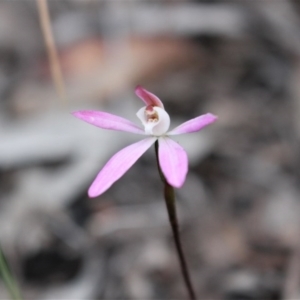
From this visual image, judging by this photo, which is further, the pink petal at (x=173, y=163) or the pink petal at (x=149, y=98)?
the pink petal at (x=149, y=98)

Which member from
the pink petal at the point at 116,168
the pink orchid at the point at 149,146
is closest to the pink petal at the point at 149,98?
the pink orchid at the point at 149,146

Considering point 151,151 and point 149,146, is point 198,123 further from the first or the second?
point 151,151

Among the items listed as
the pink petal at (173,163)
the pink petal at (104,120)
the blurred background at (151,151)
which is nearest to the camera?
the pink petal at (173,163)

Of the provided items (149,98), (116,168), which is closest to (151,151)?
(149,98)

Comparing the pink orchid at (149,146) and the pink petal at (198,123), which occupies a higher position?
the pink petal at (198,123)

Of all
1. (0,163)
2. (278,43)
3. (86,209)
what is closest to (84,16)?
(278,43)

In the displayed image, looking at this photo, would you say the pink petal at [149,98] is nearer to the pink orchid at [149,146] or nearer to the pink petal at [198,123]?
the pink orchid at [149,146]

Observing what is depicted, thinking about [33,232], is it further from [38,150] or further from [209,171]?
[209,171]
